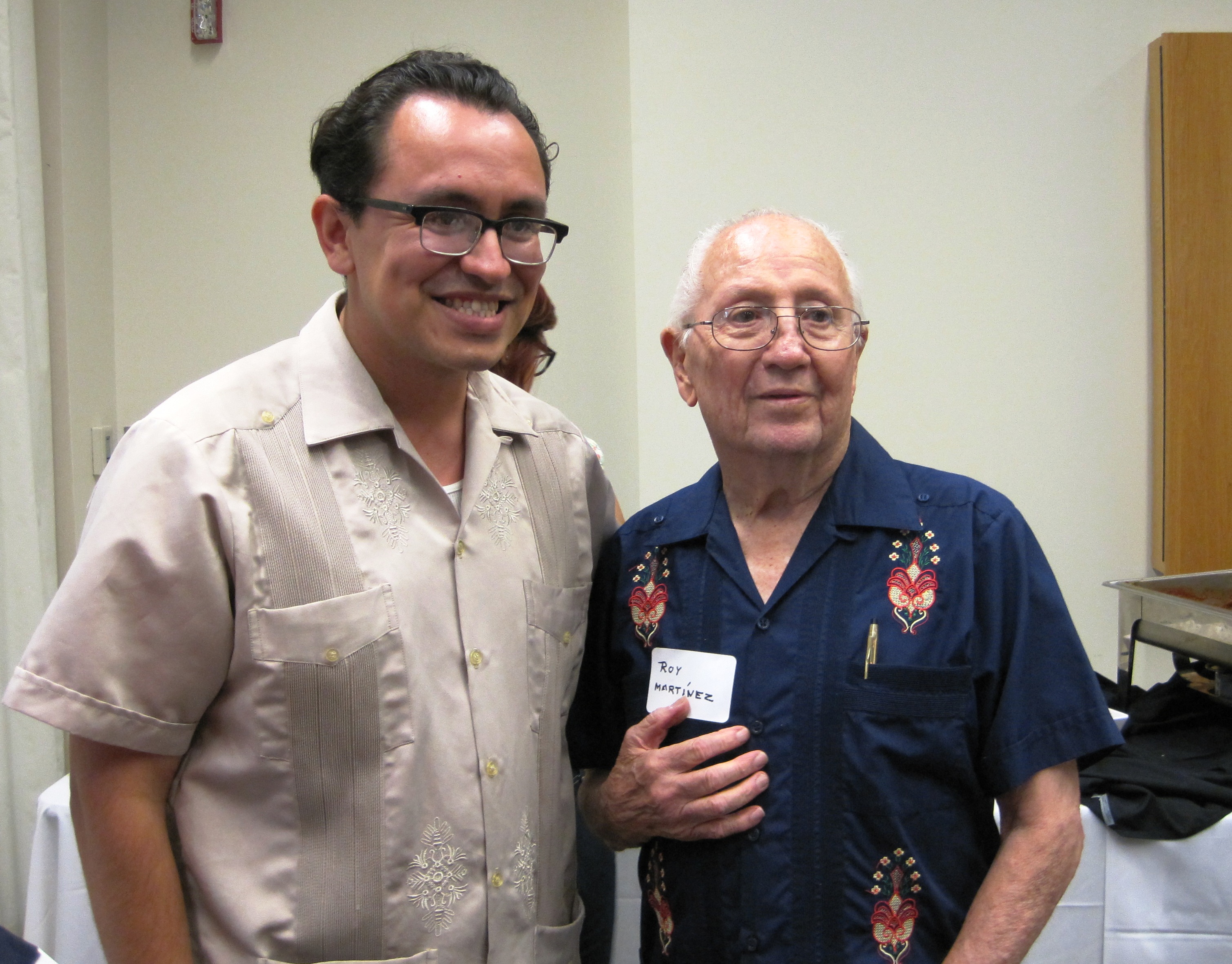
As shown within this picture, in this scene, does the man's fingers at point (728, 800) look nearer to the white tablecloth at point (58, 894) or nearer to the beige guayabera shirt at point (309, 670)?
the beige guayabera shirt at point (309, 670)

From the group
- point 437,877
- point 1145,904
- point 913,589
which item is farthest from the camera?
point 1145,904

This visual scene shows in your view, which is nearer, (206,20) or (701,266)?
(701,266)

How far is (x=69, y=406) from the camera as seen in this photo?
2.82 metres

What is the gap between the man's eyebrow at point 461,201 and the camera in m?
1.06

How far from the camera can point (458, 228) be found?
3.53ft

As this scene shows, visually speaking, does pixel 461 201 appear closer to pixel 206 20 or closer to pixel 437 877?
pixel 437 877

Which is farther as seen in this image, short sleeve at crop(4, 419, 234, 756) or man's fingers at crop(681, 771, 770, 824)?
man's fingers at crop(681, 771, 770, 824)

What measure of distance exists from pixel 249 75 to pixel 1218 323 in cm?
309

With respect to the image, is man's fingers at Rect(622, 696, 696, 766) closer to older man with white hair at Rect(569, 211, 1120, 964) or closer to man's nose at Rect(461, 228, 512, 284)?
older man with white hair at Rect(569, 211, 1120, 964)

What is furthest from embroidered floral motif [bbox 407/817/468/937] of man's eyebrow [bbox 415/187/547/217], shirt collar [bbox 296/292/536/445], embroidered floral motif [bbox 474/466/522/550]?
man's eyebrow [bbox 415/187/547/217]

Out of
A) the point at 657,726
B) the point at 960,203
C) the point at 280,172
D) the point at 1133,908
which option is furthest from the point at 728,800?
the point at 280,172

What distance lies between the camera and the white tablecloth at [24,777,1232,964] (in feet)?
5.56

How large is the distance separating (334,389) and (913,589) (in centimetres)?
77


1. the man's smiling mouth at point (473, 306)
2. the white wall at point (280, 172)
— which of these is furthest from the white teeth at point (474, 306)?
the white wall at point (280, 172)
